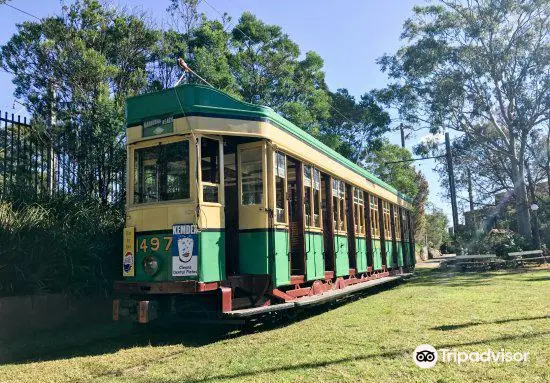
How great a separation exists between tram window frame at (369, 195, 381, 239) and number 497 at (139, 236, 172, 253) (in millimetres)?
7308

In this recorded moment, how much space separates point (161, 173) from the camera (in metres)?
7.41

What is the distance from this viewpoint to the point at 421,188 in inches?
1822

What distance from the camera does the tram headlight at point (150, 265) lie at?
703 cm

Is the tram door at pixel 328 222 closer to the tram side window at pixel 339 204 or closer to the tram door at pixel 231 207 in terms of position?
the tram side window at pixel 339 204

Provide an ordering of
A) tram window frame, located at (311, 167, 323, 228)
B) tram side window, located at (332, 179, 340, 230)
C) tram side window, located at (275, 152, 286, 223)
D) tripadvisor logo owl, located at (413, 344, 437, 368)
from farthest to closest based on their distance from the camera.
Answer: tram side window, located at (332, 179, 340, 230) < tram window frame, located at (311, 167, 323, 228) < tram side window, located at (275, 152, 286, 223) < tripadvisor logo owl, located at (413, 344, 437, 368)

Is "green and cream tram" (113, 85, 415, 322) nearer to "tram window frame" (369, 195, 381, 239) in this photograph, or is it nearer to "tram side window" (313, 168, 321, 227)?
"tram side window" (313, 168, 321, 227)

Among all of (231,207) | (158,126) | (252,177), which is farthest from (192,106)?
(231,207)

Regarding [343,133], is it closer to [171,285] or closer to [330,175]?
[330,175]

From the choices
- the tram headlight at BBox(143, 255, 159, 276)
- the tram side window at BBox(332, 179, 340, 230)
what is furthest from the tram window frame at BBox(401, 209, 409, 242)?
the tram headlight at BBox(143, 255, 159, 276)

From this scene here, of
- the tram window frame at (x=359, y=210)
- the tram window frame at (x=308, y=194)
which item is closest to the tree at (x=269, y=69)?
the tram window frame at (x=359, y=210)

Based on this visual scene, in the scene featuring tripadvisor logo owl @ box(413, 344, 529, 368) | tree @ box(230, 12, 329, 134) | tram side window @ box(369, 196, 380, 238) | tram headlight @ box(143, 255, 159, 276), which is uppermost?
tree @ box(230, 12, 329, 134)

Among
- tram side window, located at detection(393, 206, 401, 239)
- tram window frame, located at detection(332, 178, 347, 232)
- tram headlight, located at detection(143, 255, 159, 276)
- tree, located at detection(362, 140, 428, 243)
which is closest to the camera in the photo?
tram headlight, located at detection(143, 255, 159, 276)

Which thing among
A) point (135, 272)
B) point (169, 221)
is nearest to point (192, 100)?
point (169, 221)

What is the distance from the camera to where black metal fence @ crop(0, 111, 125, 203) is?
342 inches
